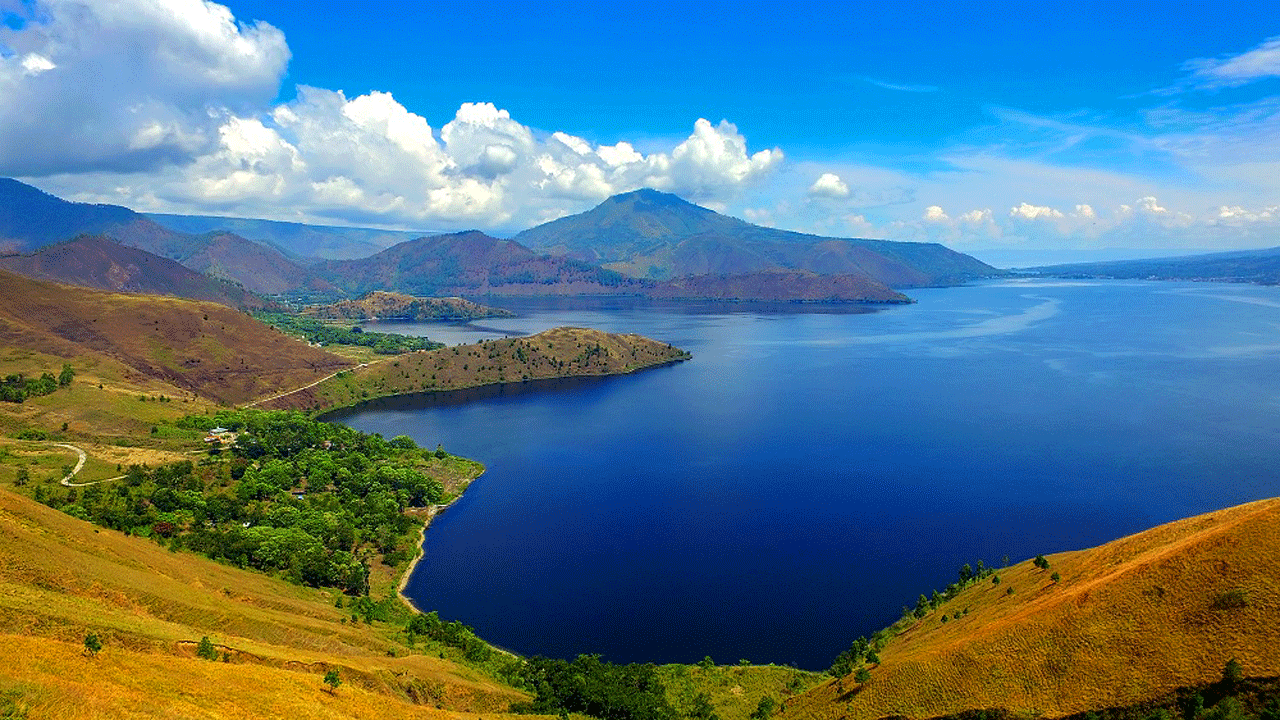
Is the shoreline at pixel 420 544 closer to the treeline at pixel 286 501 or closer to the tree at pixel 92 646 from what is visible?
the treeline at pixel 286 501

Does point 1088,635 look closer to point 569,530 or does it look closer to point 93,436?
point 569,530

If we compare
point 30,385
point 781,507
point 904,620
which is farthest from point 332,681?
point 30,385

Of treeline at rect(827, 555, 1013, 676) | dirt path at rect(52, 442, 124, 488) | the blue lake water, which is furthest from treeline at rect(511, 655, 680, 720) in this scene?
dirt path at rect(52, 442, 124, 488)

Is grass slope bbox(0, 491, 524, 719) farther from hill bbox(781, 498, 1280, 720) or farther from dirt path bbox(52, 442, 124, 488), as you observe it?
dirt path bbox(52, 442, 124, 488)

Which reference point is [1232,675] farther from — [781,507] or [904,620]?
[781,507]

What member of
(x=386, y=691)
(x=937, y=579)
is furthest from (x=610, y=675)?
(x=937, y=579)

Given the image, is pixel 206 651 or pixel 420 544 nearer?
pixel 206 651
